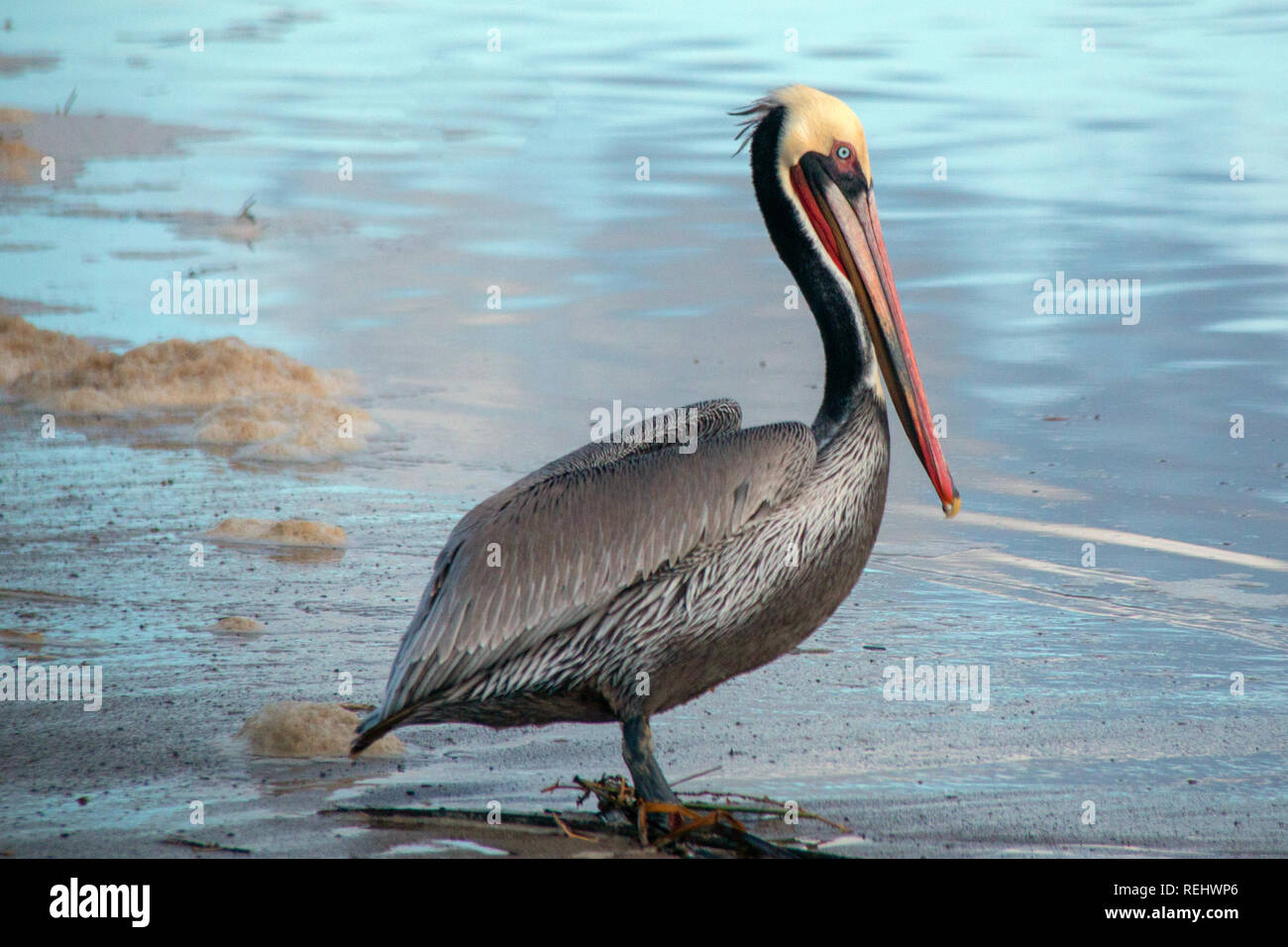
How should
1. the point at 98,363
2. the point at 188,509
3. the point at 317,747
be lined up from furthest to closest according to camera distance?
1. the point at 98,363
2. the point at 188,509
3. the point at 317,747

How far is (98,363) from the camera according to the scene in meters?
8.55

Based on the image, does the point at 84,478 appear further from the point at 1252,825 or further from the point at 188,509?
the point at 1252,825

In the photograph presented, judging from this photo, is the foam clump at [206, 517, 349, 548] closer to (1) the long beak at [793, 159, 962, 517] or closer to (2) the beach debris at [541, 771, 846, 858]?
(2) the beach debris at [541, 771, 846, 858]

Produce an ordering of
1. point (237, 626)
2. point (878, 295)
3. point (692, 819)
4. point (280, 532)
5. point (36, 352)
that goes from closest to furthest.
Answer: point (692, 819), point (878, 295), point (237, 626), point (280, 532), point (36, 352)

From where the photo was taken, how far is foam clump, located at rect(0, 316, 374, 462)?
25.6 ft

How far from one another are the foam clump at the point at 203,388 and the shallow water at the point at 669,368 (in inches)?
8.7

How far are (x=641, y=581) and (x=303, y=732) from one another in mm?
1108

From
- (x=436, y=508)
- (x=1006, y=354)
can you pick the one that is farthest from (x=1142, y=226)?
(x=436, y=508)

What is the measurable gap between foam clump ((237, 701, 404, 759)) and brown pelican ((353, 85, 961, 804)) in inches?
14.2

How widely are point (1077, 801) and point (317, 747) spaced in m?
2.06

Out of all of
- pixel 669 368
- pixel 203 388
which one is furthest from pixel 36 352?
pixel 669 368

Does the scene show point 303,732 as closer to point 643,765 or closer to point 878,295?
point 643,765

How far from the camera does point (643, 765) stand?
4133 mm
